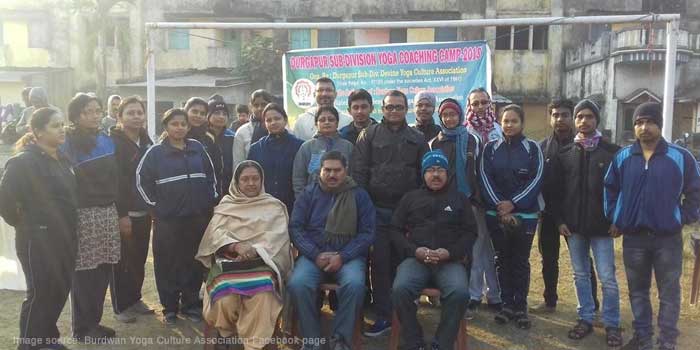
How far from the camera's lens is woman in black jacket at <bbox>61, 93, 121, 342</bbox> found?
4270mm

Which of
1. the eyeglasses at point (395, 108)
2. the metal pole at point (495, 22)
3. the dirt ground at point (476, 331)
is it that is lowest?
the dirt ground at point (476, 331)

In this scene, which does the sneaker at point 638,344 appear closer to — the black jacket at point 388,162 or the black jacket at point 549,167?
the black jacket at point 549,167

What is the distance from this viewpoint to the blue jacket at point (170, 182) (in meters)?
4.52

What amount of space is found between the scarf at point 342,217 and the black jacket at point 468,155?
33.1 inches

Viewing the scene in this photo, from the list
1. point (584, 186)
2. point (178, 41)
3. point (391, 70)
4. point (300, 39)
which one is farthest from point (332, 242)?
point (178, 41)

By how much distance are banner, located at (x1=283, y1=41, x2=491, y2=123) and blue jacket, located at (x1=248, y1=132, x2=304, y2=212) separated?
2.62 metres

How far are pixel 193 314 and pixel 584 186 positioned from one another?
346 centimetres

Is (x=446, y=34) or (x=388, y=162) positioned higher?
(x=446, y=34)

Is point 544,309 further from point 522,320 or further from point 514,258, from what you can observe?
point 514,258

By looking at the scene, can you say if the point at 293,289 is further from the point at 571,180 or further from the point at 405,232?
the point at 571,180

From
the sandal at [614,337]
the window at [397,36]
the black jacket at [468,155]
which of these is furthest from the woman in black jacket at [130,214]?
the window at [397,36]

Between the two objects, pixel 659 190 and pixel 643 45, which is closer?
pixel 659 190

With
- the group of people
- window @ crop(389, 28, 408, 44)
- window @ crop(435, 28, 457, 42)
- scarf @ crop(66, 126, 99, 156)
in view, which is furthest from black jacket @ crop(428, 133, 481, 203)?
window @ crop(389, 28, 408, 44)

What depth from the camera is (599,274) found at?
435cm
